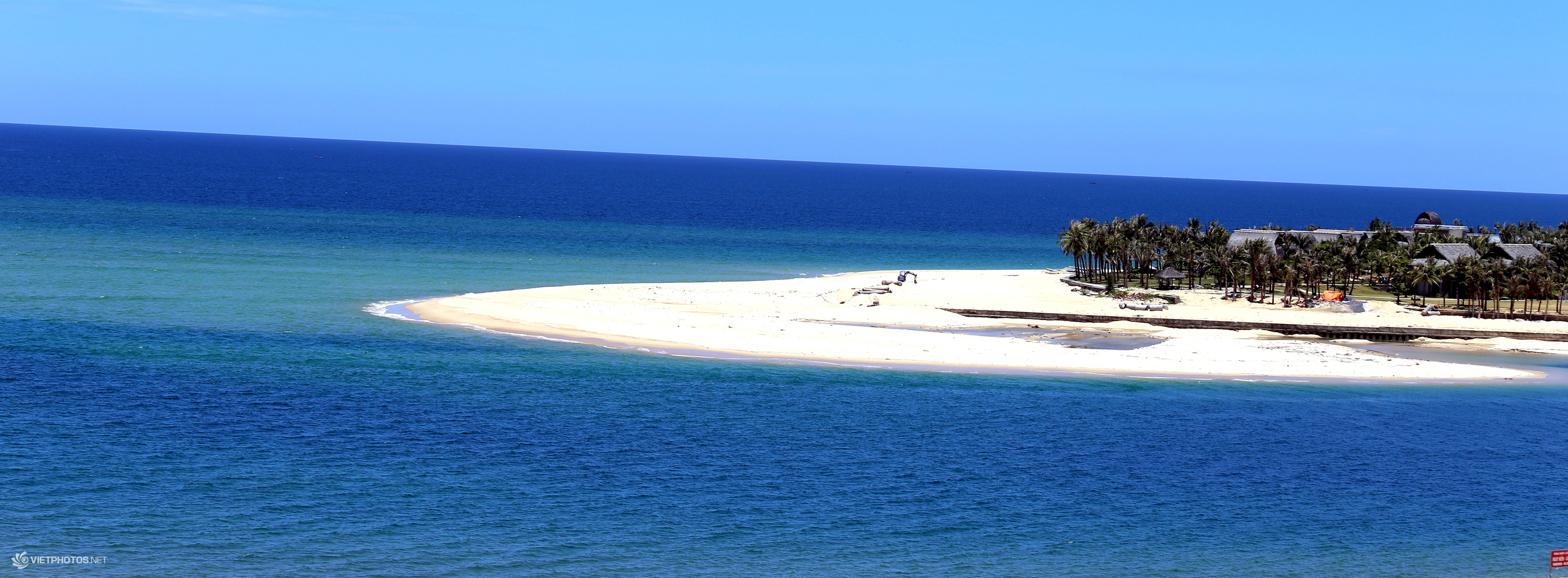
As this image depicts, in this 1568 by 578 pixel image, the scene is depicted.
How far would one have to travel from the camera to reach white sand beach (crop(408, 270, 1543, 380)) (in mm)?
59438

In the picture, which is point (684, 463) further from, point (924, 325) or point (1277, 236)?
point (1277, 236)

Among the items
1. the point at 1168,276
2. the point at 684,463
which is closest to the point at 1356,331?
the point at 1168,276

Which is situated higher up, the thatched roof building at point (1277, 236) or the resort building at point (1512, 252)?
the thatched roof building at point (1277, 236)

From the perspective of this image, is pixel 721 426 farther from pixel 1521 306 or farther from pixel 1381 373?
pixel 1521 306

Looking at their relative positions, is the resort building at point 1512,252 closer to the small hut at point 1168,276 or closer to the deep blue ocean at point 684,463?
the small hut at point 1168,276

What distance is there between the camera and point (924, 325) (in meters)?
71.0

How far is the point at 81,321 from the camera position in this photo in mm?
62531

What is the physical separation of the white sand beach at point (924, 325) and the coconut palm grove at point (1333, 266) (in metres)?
3.17

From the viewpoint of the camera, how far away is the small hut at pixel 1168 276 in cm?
9038

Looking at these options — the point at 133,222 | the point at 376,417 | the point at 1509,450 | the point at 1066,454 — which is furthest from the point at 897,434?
the point at 133,222

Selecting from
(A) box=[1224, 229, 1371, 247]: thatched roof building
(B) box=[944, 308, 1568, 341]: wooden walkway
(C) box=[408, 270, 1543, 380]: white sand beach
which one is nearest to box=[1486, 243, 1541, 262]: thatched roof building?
(A) box=[1224, 229, 1371, 247]: thatched roof building

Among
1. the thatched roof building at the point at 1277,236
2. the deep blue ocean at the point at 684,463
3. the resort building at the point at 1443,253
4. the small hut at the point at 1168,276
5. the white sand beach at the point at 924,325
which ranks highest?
the thatched roof building at the point at 1277,236

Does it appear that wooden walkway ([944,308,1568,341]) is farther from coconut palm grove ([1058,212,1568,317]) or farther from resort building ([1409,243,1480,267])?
resort building ([1409,243,1480,267])

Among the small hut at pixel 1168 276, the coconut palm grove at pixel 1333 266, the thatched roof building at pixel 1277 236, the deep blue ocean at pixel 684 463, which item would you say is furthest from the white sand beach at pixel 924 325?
the thatched roof building at pixel 1277 236
